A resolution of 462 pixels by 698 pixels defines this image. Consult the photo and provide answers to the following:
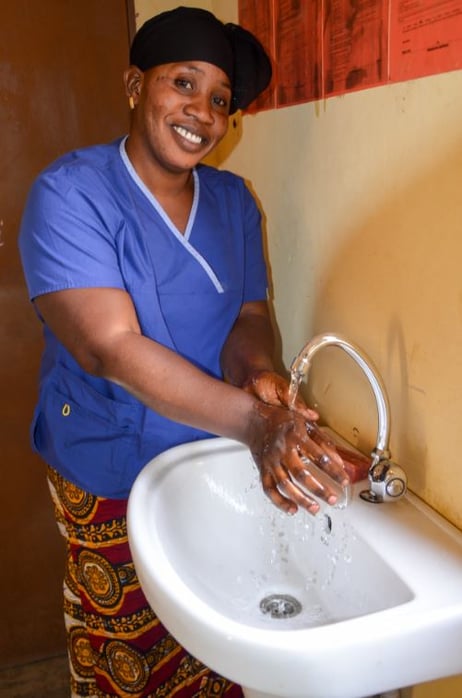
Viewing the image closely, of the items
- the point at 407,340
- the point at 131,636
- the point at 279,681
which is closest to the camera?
the point at 279,681

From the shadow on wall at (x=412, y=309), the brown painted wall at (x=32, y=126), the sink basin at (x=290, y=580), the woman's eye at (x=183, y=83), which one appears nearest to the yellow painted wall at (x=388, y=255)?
the shadow on wall at (x=412, y=309)

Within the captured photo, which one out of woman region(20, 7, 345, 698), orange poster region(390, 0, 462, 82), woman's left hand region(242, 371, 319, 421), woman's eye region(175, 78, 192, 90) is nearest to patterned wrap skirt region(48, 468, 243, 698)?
woman region(20, 7, 345, 698)

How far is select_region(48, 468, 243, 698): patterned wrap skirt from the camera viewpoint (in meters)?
1.16

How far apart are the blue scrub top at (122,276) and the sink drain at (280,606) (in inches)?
12.2

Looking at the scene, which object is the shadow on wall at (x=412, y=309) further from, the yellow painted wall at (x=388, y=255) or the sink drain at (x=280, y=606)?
the sink drain at (x=280, y=606)

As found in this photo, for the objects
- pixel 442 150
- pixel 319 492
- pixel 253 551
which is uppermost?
pixel 442 150

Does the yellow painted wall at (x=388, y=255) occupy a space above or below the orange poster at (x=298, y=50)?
below

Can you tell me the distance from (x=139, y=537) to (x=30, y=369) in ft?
3.13

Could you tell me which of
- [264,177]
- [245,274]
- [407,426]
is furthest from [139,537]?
[264,177]

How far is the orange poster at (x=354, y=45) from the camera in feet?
2.84

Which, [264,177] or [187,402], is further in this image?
[264,177]

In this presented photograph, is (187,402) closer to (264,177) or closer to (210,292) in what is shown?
(210,292)

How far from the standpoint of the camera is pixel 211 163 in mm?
1618

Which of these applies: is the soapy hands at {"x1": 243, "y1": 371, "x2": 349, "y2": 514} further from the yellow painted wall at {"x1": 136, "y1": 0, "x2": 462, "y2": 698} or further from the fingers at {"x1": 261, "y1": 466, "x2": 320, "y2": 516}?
the yellow painted wall at {"x1": 136, "y1": 0, "x2": 462, "y2": 698}
